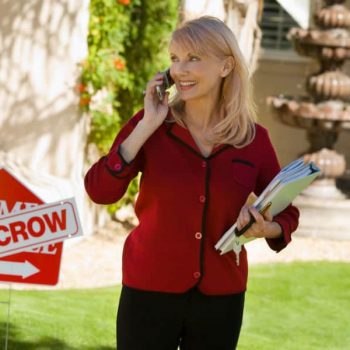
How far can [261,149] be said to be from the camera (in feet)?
11.6

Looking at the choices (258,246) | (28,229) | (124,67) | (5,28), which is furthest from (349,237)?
(28,229)

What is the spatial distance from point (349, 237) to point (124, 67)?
267 centimetres

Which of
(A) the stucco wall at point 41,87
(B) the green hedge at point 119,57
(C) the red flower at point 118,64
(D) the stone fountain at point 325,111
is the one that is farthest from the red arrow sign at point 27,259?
(D) the stone fountain at point 325,111

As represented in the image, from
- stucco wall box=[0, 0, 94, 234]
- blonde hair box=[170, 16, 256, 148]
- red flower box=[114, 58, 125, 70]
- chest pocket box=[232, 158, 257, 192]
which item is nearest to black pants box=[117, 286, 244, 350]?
chest pocket box=[232, 158, 257, 192]

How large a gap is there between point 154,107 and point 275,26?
10.6 meters

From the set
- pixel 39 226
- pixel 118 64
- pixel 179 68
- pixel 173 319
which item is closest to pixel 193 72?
pixel 179 68

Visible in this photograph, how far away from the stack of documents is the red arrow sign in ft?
3.23

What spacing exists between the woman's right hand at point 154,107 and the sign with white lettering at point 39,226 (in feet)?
2.34

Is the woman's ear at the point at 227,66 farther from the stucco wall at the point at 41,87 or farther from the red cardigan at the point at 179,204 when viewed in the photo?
the stucco wall at the point at 41,87

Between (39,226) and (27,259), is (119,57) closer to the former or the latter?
(27,259)

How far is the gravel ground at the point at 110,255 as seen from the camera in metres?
8.44

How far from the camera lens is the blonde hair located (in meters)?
3.41

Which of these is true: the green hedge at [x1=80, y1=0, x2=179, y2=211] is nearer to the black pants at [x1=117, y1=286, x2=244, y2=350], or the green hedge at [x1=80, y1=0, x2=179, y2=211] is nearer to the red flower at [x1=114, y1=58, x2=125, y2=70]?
the red flower at [x1=114, y1=58, x2=125, y2=70]

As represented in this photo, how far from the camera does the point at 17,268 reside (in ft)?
13.7
